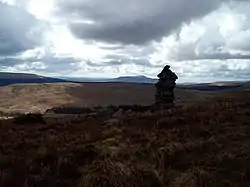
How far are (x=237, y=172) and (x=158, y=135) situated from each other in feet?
24.0

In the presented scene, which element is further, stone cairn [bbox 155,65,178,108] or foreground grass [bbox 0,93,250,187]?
stone cairn [bbox 155,65,178,108]

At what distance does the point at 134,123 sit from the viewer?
78.6 ft

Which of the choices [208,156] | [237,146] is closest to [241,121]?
[237,146]

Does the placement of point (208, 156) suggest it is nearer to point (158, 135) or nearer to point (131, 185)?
point (131, 185)

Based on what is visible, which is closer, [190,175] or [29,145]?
[190,175]

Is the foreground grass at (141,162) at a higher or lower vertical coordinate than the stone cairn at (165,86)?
lower

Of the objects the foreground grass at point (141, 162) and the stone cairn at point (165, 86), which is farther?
the stone cairn at point (165, 86)

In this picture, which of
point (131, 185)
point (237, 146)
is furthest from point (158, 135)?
point (131, 185)

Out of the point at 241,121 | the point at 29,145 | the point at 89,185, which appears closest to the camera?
the point at 89,185

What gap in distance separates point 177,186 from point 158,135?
8.28 m

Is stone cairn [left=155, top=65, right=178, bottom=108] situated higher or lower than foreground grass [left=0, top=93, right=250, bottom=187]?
higher

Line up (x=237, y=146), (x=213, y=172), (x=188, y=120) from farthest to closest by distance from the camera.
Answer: (x=188, y=120) < (x=237, y=146) < (x=213, y=172)

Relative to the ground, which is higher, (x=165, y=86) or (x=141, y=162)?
(x=165, y=86)

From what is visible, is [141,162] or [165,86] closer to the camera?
[141,162]
